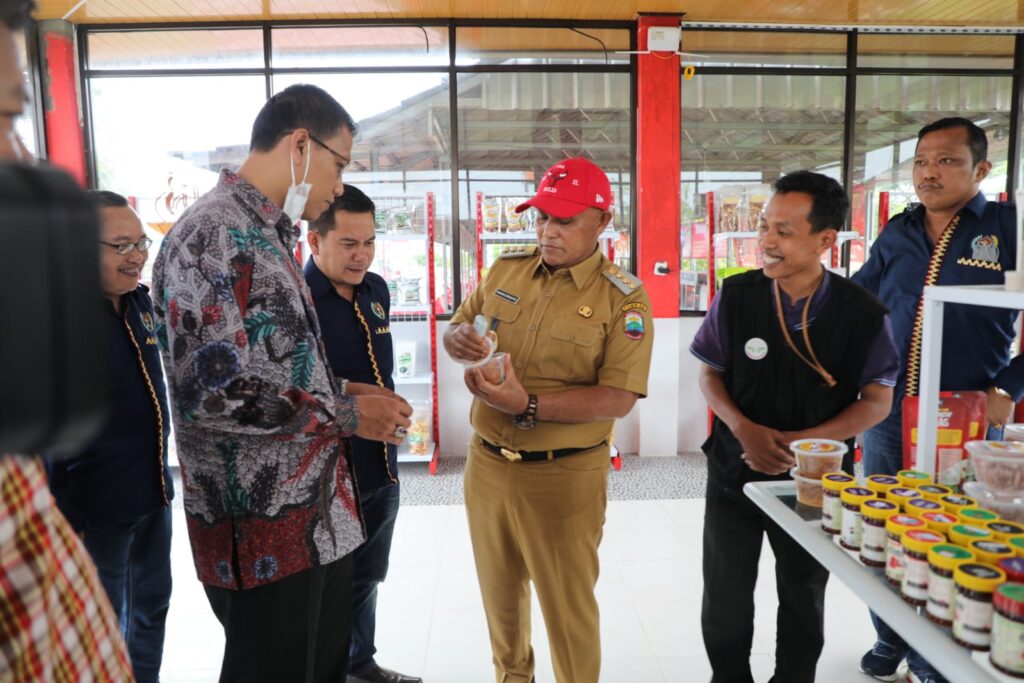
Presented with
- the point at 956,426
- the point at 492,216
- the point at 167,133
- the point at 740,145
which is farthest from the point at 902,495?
the point at 167,133

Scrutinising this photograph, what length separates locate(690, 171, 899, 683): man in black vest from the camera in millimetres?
1865

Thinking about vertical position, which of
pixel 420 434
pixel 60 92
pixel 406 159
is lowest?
pixel 420 434

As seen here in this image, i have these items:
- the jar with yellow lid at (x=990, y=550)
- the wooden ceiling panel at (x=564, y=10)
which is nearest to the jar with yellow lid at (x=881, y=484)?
the jar with yellow lid at (x=990, y=550)

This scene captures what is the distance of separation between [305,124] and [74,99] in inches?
185

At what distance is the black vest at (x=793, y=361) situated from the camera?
1.88 meters

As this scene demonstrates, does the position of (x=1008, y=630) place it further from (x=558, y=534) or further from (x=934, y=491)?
(x=558, y=534)

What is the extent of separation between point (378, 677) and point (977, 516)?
198 cm

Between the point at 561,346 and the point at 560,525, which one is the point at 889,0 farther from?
the point at 560,525

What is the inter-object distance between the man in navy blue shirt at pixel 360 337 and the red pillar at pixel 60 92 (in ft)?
12.5

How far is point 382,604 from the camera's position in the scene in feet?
9.72

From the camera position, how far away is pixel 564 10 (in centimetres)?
477

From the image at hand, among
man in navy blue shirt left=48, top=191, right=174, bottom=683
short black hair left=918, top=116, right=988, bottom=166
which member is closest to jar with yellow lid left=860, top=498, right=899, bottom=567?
short black hair left=918, top=116, right=988, bottom=166

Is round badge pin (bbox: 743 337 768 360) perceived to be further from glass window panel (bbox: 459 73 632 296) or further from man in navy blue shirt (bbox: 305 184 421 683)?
glass window panel (bbox: 459 73 632 296)

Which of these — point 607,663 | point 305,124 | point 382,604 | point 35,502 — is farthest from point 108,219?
point 607,663
